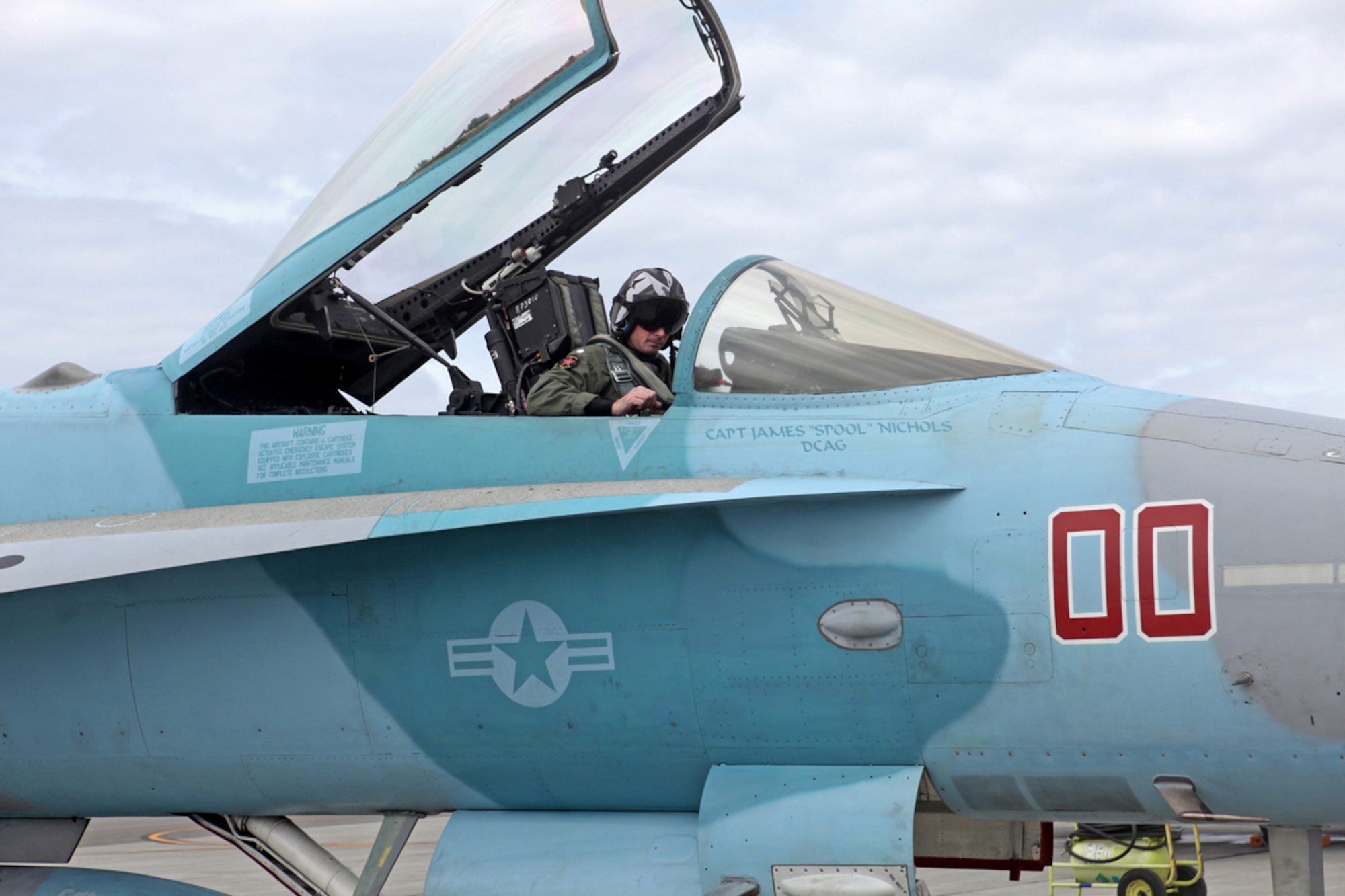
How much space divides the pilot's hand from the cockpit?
0.18 m

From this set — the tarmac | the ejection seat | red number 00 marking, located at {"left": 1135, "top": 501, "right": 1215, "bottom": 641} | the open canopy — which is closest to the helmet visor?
the ejection seat

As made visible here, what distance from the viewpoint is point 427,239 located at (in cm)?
596

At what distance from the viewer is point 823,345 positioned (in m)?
4.71

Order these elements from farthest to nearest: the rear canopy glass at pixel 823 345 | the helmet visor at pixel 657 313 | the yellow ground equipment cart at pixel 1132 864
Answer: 1. the yellow ground equipment cart at pixel 1132 864
2. the helmet visor at pixel 657 313
3. the rear canopy glass at pixel 823 345

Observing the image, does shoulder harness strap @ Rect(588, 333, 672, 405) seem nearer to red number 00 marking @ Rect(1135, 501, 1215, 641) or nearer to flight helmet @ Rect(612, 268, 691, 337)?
flight helmet @ Rect(612, 268, 691, 337)

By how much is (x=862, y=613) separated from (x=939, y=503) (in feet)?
1.47

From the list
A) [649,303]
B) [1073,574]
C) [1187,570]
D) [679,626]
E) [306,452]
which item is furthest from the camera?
[649,303]

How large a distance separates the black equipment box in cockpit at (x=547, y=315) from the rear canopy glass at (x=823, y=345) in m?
1.07

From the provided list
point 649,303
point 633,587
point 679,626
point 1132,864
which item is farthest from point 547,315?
point 1132,864

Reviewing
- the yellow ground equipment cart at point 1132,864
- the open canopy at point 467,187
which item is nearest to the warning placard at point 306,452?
the open canopy at point 467,187

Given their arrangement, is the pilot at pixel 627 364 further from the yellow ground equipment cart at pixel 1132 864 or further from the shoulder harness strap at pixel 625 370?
the yellow ground equipment cart at pixel 1132 864

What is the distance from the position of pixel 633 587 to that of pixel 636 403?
0.71m

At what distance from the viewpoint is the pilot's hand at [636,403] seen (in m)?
4.70

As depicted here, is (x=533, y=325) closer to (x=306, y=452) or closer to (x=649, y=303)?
(x=649, y=303)
